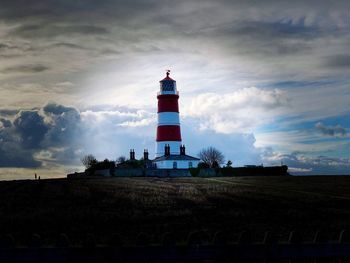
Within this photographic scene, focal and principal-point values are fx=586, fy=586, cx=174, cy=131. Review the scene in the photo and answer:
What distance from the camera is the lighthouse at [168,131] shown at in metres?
93.2

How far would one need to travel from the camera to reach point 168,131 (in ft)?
305

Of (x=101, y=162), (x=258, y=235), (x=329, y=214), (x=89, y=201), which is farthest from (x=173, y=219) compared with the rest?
(x=101, y=162)

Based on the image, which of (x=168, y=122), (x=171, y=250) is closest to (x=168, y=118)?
(x=168, y=122)

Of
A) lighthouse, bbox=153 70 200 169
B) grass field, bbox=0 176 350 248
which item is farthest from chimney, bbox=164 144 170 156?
grass field, bbox=0 176 350 248

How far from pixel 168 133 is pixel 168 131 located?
1.33 feet

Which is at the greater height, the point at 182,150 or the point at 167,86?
the point at 167,86

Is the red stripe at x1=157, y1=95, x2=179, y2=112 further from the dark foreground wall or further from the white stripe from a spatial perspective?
the dark foreground wall

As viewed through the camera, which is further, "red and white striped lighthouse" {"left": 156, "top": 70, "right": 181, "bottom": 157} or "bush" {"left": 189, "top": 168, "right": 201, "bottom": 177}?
"red and white striped lighthouse" {"left": 156, "top": 70, "right": 181, "bottom": 157}

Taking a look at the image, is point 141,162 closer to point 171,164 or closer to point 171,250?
point 171,164

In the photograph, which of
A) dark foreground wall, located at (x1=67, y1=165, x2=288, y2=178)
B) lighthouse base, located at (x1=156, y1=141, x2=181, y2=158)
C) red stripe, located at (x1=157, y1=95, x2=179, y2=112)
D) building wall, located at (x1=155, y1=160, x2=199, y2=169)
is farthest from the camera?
building wall, located at (x1=155, y1=160, x2=199, y2=169)

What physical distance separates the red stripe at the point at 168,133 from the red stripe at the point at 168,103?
275 centimetres

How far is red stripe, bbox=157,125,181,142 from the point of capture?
9306 centimetres

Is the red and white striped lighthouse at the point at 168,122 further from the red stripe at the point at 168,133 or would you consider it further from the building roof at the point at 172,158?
the building roof at the point at 172,158

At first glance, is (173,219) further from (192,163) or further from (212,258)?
(192,163)
